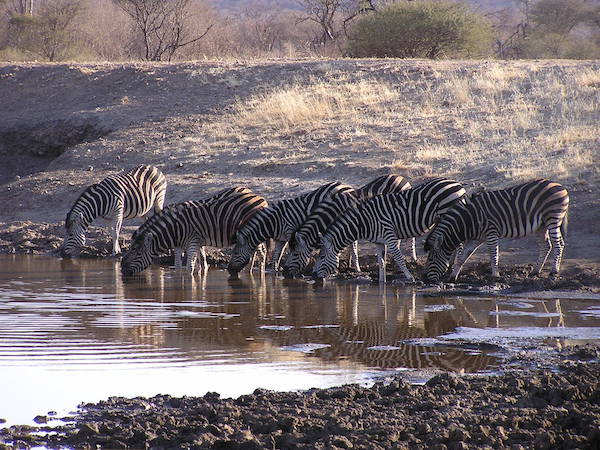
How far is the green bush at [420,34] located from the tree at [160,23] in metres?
6.07

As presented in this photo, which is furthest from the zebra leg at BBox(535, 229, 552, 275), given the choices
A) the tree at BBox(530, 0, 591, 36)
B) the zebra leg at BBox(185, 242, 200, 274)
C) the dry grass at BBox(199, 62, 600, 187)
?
the tree at BBox(530, 0, 591, 36)

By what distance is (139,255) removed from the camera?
45.9 ft

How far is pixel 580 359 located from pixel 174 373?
10.4 feet

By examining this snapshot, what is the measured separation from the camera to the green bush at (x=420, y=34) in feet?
105

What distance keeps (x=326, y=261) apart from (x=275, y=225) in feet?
3.45

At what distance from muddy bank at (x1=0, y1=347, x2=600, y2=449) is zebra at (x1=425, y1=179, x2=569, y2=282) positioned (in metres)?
5.82

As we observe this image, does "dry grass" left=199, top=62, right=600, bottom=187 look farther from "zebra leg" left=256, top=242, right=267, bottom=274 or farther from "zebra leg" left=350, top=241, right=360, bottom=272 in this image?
"zebra leg" left=256, top=242, right=267, bottom=274

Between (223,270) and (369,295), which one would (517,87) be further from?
(369,295)

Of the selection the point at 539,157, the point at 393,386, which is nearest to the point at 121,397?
the point at 393,386

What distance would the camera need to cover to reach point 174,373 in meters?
7.46

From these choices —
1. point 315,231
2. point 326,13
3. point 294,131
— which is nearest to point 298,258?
point 315,231

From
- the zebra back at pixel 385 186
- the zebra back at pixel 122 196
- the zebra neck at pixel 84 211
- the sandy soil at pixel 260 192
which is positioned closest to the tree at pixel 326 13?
the sandy soil at pixel 260 192

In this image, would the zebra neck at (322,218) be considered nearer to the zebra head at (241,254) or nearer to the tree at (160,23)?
the zebra head at (241,254)

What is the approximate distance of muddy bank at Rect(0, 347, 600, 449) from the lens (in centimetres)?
559
